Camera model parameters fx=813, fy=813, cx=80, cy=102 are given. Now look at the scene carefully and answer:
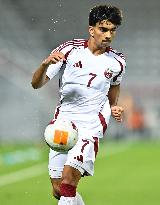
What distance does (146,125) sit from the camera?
2638 cm

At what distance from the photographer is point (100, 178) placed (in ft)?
46.2

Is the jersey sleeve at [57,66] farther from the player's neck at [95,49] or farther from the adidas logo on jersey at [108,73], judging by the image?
the adidas logo on jersey at [108,73]

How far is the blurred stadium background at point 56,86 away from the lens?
59.9ft

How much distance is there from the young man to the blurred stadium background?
7.39 metres

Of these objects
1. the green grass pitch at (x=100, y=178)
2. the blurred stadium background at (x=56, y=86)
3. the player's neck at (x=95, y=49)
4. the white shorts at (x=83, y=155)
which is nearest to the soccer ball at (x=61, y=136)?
the white shorts at (x=83, y=155)

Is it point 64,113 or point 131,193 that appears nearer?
point 64,113

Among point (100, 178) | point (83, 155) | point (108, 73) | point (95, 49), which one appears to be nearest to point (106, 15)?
point (95, 49)

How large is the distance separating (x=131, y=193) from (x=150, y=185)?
4.21 ft

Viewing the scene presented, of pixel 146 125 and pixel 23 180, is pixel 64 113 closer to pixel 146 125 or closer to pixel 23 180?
pixel 23 180

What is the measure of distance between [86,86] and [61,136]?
20.7 inches

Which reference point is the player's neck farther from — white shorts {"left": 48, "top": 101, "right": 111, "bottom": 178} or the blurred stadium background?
the blurred stadium background

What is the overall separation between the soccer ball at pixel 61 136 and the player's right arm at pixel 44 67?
1.25ft

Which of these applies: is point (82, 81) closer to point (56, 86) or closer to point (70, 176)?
point (70, 176)

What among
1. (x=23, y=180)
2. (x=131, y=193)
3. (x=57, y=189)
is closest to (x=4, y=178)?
(x=23, y=180)
